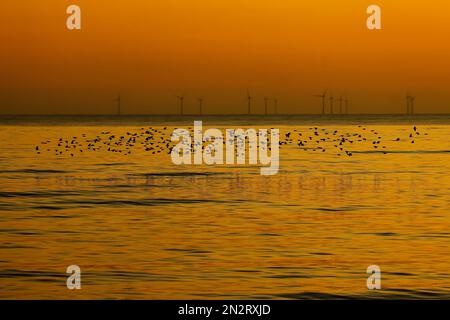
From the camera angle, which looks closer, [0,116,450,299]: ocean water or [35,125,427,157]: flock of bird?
[0,116,450,299]: ocean water

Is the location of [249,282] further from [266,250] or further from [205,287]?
[266,250]

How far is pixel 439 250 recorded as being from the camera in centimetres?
2531

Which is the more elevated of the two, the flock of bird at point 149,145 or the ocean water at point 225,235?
the flock of bird at point 149,145

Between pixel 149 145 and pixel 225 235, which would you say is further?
pixel 149 145

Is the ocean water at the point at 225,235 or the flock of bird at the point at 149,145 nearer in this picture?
the ocean water at the point at 225,235

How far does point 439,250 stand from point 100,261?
855 centimetres

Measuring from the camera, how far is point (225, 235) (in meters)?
28.5

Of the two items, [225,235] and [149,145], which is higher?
[149,145]

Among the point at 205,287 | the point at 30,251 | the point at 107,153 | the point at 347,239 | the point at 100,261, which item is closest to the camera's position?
the point at 205,287

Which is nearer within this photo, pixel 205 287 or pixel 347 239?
pixel 205 287

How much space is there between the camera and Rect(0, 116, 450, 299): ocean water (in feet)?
68.8

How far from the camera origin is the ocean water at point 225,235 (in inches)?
826
